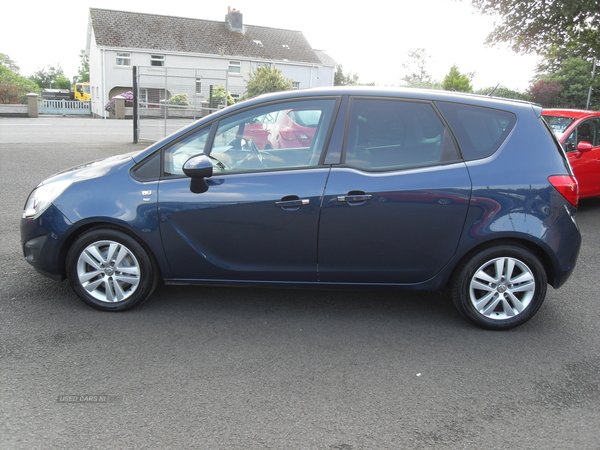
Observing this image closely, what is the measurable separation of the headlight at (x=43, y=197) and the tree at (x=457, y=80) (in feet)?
196

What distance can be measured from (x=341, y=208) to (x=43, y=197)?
2.35 m

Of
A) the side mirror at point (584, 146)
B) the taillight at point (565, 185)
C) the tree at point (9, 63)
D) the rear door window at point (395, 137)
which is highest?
the tree at point (9, 63)

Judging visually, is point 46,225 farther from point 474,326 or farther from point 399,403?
point 474,326

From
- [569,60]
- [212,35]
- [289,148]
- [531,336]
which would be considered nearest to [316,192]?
[289,148]

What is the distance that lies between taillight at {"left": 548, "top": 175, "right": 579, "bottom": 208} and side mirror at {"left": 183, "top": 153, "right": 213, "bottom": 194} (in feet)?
8.21

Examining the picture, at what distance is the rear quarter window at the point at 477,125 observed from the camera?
398 cm

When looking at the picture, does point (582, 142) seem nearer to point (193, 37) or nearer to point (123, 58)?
point (123, 58)

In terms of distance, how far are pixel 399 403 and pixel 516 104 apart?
2.47 m

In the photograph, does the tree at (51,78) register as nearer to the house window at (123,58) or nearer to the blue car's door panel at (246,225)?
the house window at (123,58)

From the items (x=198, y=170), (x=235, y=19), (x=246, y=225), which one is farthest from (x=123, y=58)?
(x=246, y=225)

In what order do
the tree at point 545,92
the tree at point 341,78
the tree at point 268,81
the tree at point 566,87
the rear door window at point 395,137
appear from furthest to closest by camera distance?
1. the tree at point 341,78
2. the tree at point 545,92
3. the tree at point 566,87
4. the tree at point 268,81
5. the rear door window at point 395,137

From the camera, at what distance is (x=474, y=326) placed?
4.16 metres

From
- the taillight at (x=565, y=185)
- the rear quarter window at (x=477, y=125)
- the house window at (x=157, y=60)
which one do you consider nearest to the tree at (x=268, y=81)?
the rear quarter window at (x=477, y=125)

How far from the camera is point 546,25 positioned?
1792 centimetres
